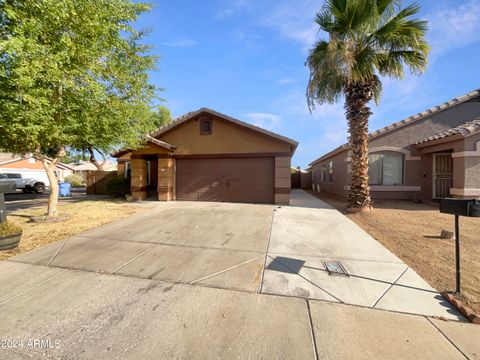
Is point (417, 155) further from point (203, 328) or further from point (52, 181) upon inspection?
point (52, 181)

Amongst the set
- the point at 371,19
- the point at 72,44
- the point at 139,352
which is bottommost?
the point at 139,352

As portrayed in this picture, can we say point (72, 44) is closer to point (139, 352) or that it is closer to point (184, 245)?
point (184, 245)

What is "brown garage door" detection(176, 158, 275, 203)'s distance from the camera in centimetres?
1224

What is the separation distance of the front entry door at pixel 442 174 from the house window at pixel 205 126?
483 inches

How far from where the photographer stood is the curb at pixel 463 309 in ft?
8.97

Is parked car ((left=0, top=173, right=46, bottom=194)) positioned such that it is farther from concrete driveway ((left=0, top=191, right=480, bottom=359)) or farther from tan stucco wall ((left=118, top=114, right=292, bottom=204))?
concrete driveway ((left=0, top=191, right=480, bottom=359))

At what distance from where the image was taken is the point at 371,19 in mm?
8047

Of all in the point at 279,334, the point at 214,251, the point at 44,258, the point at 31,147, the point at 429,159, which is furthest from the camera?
the point at 429,159

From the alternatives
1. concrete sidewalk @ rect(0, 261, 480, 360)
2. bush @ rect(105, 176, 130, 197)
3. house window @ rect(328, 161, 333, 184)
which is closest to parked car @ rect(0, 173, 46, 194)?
bush @ rect(105, 176, 130, 197)

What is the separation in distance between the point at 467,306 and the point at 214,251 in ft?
13.4

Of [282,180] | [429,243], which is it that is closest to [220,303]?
[429,243]

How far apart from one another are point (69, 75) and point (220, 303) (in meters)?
7.70

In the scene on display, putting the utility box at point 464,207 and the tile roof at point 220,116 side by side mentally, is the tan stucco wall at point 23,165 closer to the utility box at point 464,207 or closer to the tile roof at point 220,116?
→ the tile roof at point 220,116

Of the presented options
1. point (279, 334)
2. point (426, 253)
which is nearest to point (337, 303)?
point (279, 334)
